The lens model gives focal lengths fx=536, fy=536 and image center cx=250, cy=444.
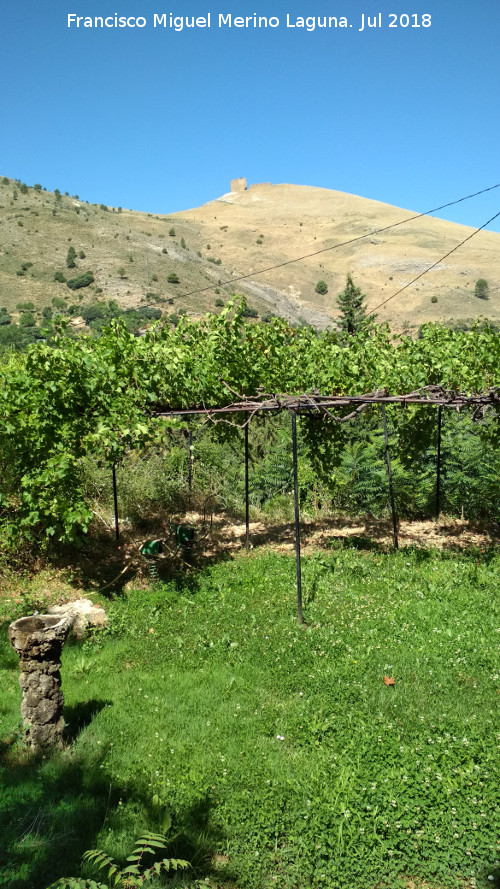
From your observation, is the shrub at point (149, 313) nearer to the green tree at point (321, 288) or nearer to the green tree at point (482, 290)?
the green tree at point (321, 288)

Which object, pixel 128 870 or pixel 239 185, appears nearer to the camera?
pixel 128 870

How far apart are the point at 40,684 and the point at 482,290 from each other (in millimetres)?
68916

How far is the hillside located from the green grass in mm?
26184

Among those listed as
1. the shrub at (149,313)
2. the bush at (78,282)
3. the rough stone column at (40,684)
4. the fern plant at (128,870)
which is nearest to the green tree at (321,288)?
the bush at (78,282)

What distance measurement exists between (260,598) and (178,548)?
6.51 ft

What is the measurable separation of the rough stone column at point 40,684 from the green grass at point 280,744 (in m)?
0.20

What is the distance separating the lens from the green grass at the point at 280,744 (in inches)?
135

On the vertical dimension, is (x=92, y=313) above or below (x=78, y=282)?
below

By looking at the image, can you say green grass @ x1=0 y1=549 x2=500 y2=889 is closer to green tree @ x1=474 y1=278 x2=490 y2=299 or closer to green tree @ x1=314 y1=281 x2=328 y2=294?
green tree @ x1=474 y1=278 x2=490 y2=299

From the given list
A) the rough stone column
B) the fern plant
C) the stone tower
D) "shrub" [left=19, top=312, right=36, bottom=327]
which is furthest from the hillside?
the fern plant

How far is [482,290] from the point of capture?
2498 inches

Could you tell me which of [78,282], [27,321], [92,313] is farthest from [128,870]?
[78,282]

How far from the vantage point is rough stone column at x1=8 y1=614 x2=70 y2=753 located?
436 centimetres

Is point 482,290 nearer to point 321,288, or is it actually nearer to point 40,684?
point 321,288
